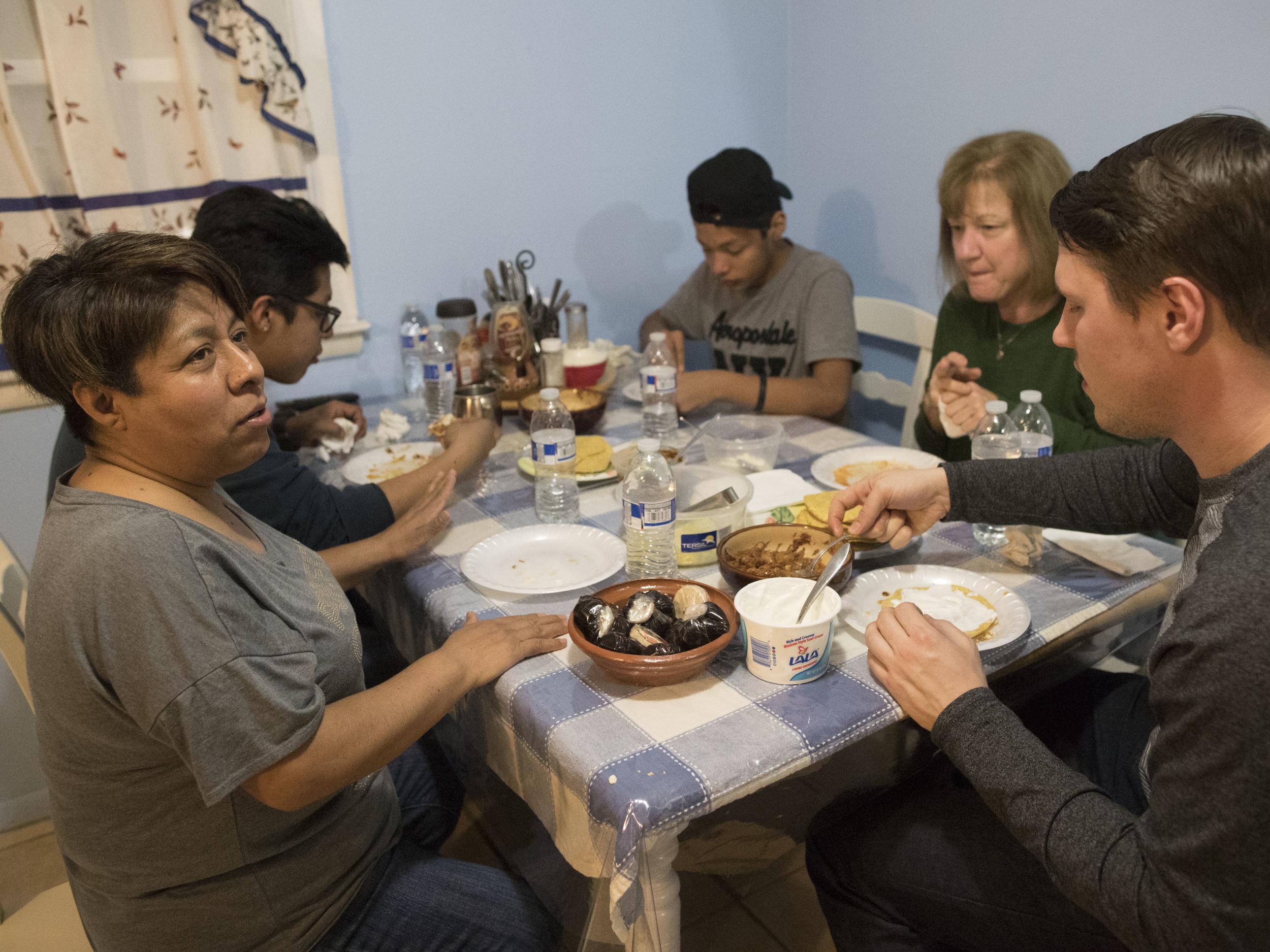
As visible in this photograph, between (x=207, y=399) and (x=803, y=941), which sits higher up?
(x=207, y=399)

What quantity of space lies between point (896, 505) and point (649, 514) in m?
0.42

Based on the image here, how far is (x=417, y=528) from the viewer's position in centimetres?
161

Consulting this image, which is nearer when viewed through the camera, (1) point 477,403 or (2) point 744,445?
(2) point 744,445

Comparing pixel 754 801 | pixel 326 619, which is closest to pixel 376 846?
pixel 326 619

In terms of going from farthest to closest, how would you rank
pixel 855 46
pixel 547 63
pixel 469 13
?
pixel 855 46, pixel 547 63, pixel 469 13

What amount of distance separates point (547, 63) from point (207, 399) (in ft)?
7.38

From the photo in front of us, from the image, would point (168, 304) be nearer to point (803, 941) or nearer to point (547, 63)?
point (803, 941)

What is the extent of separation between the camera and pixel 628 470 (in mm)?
1857

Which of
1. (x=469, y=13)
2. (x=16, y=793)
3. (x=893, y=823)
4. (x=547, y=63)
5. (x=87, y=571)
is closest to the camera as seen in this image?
(x=87, y=571)

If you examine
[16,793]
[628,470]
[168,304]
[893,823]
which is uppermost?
[168,304]

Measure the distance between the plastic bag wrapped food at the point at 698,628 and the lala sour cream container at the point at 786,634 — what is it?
0.03m

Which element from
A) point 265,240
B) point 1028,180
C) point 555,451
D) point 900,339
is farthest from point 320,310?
point 900,339

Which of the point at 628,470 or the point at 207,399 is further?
the point at 628,470

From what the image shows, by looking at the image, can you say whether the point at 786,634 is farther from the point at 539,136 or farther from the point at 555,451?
the point at 539,136
